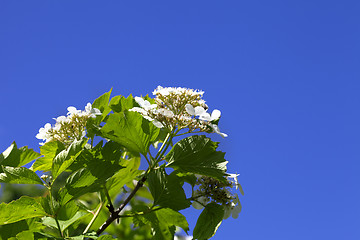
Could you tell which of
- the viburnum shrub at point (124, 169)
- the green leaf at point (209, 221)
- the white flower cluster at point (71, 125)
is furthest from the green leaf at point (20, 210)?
the green leaf at point (209, 221)

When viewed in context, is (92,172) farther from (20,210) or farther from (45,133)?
(45,133)

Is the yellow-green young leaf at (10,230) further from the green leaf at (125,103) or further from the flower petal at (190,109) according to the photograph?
the flower petal at (190,109)

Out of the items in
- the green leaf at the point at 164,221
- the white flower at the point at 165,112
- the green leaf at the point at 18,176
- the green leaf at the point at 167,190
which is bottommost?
the green leaf at the point at 18,176

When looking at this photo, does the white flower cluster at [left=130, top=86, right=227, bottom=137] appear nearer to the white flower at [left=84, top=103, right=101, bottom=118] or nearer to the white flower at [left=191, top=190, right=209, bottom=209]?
the white flower at [left=84, top=103, right=101, bottom=118]

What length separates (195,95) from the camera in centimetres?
144

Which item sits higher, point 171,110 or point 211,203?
point 171,110

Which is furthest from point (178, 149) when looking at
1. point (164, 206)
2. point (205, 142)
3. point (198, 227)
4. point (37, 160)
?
point (37, 160)

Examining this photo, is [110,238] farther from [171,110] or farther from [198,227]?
[171,110]

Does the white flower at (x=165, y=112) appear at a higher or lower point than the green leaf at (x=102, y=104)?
lower

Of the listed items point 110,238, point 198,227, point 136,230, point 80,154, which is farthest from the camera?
point 136,230

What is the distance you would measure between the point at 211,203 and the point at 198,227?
0.10 m

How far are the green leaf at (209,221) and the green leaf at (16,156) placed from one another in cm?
67

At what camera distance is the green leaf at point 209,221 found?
136cm

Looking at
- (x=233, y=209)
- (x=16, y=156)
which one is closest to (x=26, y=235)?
(x=16, y=156)
